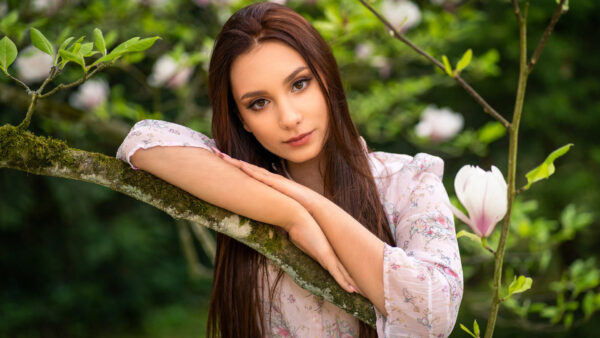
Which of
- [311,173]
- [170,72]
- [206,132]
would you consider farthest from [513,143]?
[206,132]

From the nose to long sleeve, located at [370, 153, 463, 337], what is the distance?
284 mm

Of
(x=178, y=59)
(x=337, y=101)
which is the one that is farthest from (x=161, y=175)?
(x=178, y=59)

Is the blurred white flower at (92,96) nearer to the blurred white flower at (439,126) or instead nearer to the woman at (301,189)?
the woman at (301,189)

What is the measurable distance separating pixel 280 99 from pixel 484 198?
1.50 ft

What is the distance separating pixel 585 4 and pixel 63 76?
3068 millimetres

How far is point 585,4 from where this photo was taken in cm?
344

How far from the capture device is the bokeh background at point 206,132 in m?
2.20

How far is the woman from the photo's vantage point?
37.8 inches

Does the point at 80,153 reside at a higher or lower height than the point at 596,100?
lower

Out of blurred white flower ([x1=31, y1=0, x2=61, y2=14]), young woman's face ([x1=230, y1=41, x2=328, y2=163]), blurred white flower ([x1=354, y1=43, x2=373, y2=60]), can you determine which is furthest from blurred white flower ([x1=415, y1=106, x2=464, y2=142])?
blurred white flower ([x1=31, y1=0, x2=61, y2=14])

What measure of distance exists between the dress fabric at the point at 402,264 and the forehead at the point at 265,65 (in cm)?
16

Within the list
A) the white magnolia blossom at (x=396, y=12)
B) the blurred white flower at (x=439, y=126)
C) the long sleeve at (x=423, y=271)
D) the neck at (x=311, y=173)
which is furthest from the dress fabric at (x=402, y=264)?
the blurred white flower at (x=439, y=126)

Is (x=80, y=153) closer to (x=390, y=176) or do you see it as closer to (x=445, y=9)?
(x=390, y=176)

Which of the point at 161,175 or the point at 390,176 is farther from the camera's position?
the point at 390,176
